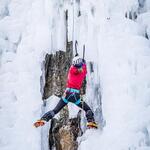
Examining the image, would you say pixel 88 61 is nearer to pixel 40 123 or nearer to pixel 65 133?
pixel 65 133

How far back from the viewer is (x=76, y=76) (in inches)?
304

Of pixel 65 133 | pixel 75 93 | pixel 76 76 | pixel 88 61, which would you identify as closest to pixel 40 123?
pixel 65 133

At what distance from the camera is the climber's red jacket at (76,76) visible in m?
7.68

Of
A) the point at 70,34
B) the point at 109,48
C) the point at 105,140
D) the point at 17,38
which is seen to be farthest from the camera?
the point at 17,38

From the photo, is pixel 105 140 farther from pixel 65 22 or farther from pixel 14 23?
pixel 14 23

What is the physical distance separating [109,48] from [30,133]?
7.35 feet

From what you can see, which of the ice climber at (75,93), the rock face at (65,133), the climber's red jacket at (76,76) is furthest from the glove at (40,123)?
the climber's red jacket at (76,76)

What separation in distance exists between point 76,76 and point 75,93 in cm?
30

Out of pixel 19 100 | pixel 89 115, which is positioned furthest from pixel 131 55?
pixel 19 100

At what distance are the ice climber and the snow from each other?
28 centimetres

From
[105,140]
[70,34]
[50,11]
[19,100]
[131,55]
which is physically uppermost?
[50,11]

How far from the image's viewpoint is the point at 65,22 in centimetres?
916

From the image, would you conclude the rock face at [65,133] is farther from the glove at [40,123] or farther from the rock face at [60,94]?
the glove at [40,123]

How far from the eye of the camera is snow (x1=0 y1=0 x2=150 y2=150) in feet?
23.8
